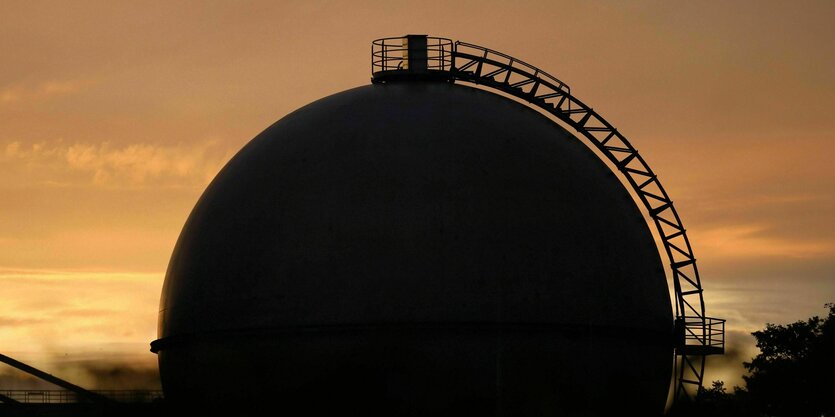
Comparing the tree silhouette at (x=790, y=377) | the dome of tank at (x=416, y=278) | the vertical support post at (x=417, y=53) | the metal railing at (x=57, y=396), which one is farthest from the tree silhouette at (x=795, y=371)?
the metal railing at (x=57, y=396)

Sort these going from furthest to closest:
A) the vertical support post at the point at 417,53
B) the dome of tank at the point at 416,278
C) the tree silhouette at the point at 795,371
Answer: the tree silhouette at the point at 795,371 < the vertical support post at the point at 417,53 < the dome of tank at the point at 416,278

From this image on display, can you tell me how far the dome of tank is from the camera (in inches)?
1454

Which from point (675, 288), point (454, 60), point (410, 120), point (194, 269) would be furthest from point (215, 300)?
point (675, 288)

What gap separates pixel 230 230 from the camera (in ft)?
132

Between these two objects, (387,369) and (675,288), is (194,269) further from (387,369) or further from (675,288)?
(675,288)

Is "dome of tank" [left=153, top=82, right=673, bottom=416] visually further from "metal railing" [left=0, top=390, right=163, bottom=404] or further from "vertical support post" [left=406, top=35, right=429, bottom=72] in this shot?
"metal railing" [left=0, top=390, right=163, bottom=404]

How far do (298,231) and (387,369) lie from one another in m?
4.37

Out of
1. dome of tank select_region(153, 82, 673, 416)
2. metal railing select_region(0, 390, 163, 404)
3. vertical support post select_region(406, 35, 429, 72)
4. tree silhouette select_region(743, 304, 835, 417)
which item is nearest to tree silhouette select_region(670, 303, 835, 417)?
tree silhouette select_region(743, 304, 835, 417)

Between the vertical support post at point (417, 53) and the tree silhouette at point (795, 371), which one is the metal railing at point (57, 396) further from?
the tree silhouette at point (795, 371)

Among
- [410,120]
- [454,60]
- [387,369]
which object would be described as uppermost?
[454,60]

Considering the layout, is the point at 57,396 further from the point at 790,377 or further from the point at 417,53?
the point at 790,377

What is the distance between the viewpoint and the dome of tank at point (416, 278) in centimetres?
3694

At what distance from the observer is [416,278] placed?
3700 centimetres

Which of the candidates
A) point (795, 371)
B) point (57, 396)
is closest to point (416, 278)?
point (57, 396)
